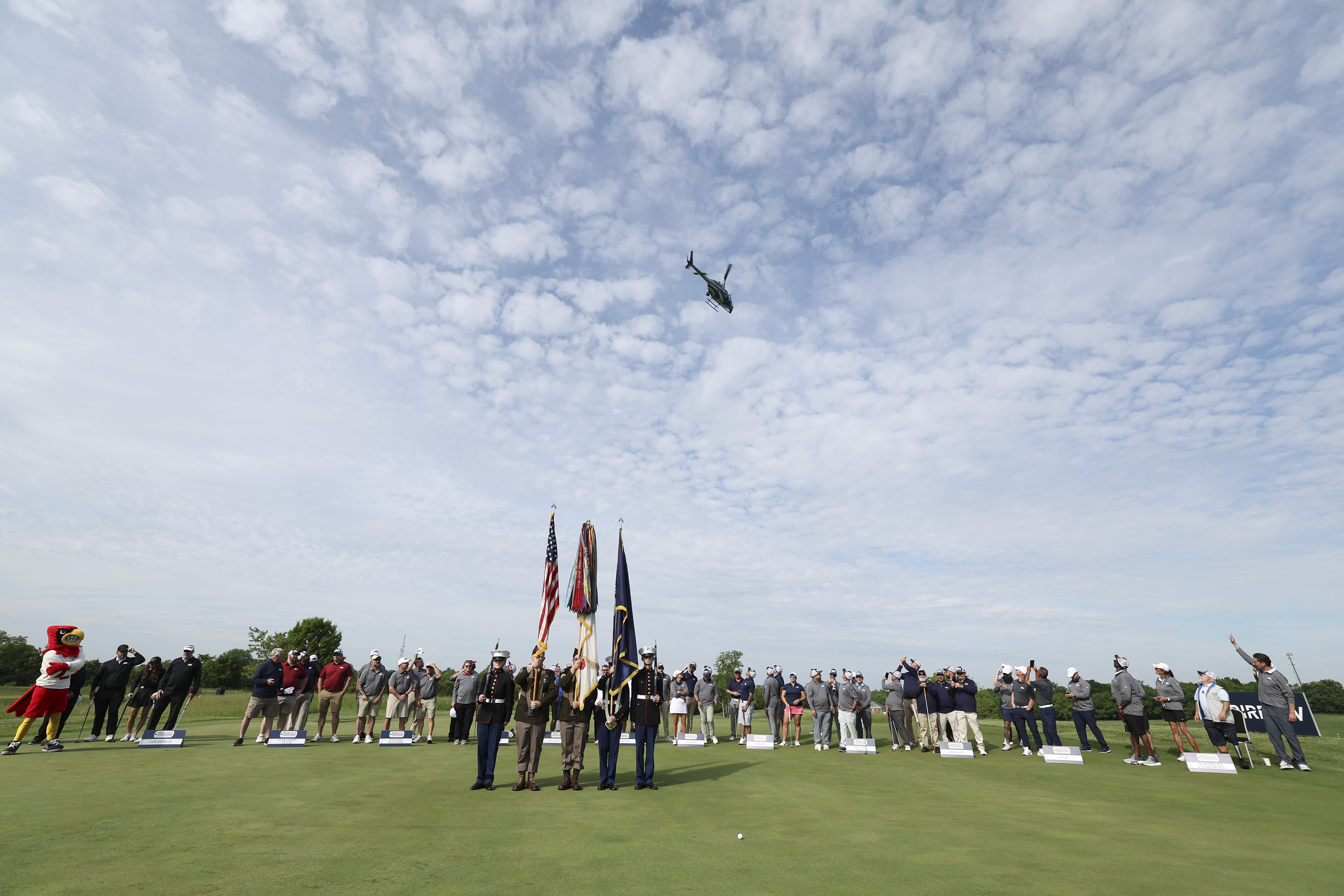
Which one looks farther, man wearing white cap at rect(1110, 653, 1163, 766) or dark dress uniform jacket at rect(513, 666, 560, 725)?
man wearing white cap at rect(1110, 653, 1163, 766)

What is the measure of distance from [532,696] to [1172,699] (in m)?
14.3

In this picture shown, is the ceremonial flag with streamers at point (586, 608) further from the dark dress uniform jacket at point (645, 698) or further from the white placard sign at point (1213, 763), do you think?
the white placard sign at point (1213, 763)

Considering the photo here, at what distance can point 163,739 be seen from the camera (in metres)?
14.2

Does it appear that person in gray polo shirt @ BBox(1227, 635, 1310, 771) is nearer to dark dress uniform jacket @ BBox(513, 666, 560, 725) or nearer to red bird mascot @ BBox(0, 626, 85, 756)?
dark dress uniform jacket @ BBox(513, 666, 560, 725)

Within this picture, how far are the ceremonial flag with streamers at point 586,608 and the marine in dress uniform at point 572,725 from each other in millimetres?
96

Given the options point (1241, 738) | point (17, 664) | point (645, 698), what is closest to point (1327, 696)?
point (1241, 738)

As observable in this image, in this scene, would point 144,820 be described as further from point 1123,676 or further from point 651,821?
point 1123,676

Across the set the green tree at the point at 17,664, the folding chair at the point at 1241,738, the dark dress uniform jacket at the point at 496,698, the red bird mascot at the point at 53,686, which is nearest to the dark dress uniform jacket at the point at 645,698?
the dark dress uniform jacket at the point at 496,698

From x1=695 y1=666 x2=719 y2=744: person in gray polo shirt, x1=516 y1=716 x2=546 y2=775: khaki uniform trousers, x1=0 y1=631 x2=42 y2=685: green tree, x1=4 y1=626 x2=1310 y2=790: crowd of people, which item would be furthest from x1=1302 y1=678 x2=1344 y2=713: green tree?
x1=0 y1=631 x2=42 y2=685: green tree

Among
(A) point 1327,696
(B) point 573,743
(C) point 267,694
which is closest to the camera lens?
(B) point 573,743

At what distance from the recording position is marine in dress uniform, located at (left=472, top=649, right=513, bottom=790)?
9.67 metres

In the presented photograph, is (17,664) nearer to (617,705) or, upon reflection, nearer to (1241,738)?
(617,705)

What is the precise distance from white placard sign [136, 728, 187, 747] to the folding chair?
23477 mm

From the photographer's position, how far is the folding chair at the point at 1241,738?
1312 centimetres
